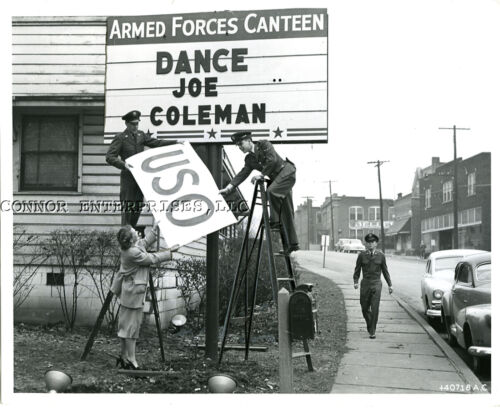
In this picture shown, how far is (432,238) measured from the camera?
7141 millimetres

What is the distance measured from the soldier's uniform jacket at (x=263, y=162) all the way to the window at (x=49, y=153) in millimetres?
2267

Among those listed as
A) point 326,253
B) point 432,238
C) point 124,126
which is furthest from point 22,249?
point 432,238

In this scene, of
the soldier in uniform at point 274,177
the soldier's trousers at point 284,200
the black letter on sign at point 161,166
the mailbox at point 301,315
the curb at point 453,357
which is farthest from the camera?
the soldier's trousers at point 284,200

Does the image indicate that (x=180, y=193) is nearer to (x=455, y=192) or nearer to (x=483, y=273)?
(x=455, y=192)

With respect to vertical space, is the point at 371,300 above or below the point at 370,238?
below

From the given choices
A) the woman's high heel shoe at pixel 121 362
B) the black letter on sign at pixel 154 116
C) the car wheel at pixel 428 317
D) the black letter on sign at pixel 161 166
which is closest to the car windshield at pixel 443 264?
the car wheel at pixel 428 317

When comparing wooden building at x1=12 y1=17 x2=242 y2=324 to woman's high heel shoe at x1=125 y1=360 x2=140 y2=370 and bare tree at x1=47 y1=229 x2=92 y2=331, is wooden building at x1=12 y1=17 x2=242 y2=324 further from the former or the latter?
woman's high heel shoe at x1=125 y1=360 x2=140 y2=370

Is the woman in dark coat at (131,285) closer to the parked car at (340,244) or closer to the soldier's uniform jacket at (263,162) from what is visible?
the soldier's uniform jacket at (263,162)

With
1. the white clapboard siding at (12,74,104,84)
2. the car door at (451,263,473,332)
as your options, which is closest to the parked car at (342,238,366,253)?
the car door at (451,263,473,332)

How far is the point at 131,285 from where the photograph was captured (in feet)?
19.0

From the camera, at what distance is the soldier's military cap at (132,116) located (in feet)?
19.1

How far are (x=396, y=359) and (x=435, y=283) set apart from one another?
113 inches

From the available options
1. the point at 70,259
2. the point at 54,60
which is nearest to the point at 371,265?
the point at 70,259
